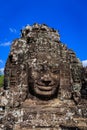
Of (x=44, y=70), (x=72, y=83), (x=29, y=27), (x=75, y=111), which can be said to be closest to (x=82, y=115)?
(x=75, y=111)

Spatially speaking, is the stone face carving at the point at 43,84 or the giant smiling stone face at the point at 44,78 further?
the giant smiling stone face at the point at 44,78

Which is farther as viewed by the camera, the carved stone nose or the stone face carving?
the carved stone nose

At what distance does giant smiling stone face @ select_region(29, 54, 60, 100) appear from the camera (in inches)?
489

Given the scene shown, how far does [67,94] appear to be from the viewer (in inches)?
500

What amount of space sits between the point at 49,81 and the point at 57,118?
1383 mm

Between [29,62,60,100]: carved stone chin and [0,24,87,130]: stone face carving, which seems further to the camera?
[29,62,60,100]: carved stone chin

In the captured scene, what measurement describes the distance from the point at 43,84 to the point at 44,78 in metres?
0.22

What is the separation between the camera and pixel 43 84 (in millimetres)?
12406

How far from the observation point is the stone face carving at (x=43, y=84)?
12.0 meters

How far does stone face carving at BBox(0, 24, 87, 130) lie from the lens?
1199 cm

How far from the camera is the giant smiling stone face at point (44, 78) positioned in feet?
40.8

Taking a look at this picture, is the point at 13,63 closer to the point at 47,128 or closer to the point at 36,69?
the point at 36,69

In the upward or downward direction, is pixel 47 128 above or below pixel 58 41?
below

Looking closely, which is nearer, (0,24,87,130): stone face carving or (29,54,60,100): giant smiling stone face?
(0,24,87,130): stone face carving
